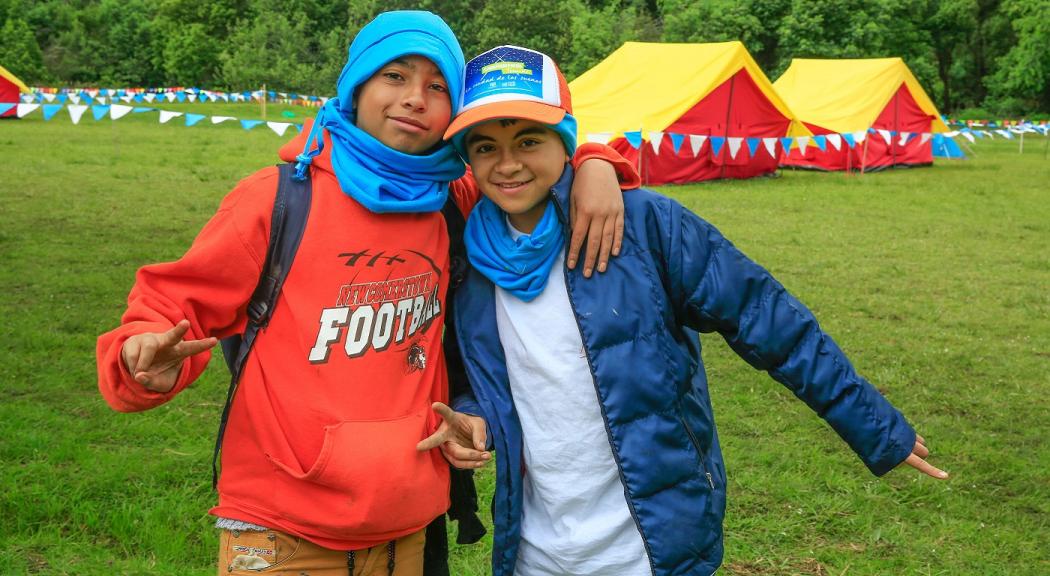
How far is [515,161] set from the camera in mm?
2107

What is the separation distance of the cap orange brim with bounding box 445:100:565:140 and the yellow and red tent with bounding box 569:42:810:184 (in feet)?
40.7

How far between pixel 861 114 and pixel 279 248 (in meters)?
18.2

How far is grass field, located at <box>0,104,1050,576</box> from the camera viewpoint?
3568 millimetres

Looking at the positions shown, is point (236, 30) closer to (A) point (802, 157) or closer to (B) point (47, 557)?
(A) point (802, 157)

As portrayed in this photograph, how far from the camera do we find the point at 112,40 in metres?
45.1

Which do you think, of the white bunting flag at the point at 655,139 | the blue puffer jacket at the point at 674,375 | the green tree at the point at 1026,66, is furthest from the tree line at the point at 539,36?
the blue puffer jacket at the point at 674,375

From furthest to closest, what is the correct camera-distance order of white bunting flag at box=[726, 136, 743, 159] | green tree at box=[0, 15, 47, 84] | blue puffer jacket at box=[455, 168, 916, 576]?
green tree at box=[0, 15, 47, 84], white bunting flag at box=[726, 136, 743, 159], blue puffer jacket at box=[455, 168, 916, 576]

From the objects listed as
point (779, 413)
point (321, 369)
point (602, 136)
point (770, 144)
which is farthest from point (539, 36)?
point (321, 369)

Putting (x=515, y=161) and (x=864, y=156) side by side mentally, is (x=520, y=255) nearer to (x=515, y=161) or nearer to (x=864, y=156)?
(x=515, y=161)

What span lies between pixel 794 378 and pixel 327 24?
46671 mm

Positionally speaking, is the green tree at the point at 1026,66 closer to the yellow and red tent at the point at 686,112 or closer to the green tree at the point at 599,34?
the green tree at the point at 599,34

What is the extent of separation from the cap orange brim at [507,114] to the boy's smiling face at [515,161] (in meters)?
0.05

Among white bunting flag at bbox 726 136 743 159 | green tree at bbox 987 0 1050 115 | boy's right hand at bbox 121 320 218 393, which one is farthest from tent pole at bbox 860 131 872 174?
green tree at bbox 987 0 1050 115

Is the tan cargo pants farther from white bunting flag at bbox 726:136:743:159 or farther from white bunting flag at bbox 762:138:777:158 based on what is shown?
white bunting flag at bbox 762:138:777:158
